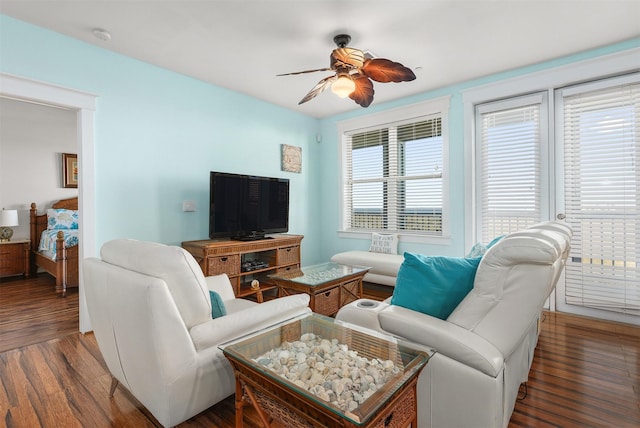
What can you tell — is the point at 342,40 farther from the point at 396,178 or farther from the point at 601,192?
the point at 601,192

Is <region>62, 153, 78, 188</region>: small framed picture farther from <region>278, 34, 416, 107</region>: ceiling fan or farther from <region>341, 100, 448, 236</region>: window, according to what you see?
<region>278, 34, 416, 107</region>: ceiling fan

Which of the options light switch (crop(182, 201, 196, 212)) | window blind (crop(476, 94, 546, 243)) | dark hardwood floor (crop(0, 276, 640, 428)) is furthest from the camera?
light switch (crop(182, 201, 196, 212))

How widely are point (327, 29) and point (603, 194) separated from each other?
119 inches

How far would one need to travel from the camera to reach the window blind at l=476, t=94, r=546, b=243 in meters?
3.36

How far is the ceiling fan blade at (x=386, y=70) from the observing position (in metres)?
2.27

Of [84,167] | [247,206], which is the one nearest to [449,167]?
[247,206]

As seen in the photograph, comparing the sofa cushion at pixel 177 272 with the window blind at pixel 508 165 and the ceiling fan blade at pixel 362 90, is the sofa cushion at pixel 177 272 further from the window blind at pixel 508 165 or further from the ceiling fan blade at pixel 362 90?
the window blind at pixel 508 165

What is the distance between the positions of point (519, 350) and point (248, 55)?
3172 mm

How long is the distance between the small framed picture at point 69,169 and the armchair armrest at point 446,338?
20.3ft

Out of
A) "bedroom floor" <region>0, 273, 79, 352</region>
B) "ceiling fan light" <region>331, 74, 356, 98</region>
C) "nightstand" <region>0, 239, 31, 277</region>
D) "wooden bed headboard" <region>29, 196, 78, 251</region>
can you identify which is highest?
"ceiling fan light" <region>331, 74, 356, 98</region>

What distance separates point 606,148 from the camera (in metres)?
3.00

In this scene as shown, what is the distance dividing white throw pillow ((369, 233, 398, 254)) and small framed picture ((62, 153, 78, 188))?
5279mm

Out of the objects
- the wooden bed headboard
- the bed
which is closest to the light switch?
the bed

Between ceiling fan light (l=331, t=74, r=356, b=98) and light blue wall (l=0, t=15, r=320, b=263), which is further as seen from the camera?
light blue wall (l=0, t=15, r=320, b=263)
